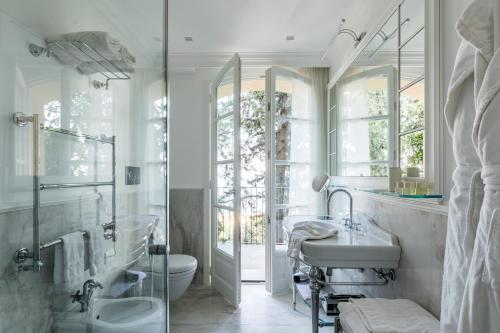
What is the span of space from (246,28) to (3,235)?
7.43 ft

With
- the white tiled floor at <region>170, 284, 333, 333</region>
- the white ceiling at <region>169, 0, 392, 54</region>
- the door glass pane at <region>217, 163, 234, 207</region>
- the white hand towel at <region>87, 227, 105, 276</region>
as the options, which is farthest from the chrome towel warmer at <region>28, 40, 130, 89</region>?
the white tiled floor at <region>170, 284, 333, 333</region>

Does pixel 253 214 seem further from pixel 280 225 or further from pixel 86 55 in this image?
pixel 86 55

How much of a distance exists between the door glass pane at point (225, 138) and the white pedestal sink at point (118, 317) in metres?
1.50

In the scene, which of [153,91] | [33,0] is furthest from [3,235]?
[153,91]

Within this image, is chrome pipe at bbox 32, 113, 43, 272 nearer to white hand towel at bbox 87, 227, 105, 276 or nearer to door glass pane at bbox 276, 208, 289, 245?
white hand towel at bbox 87, 227, 105, 276

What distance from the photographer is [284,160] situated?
2.89 meters

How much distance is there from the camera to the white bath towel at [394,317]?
1.01 m

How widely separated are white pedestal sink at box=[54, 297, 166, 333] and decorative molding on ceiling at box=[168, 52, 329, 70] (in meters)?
2.38

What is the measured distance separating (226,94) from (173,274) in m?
1.82

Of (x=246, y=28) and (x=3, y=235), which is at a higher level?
(x=246, y=28)

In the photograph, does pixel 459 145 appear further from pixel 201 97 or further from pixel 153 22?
pixel 201 97

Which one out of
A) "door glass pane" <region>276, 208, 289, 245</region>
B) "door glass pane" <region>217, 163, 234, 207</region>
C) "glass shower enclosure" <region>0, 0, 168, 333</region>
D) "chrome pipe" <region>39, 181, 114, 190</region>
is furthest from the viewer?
"door glass pane" <region>276, 208, 289, 245</region>

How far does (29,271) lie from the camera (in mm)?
1155

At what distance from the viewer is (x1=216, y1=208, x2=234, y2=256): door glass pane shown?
2746mm
